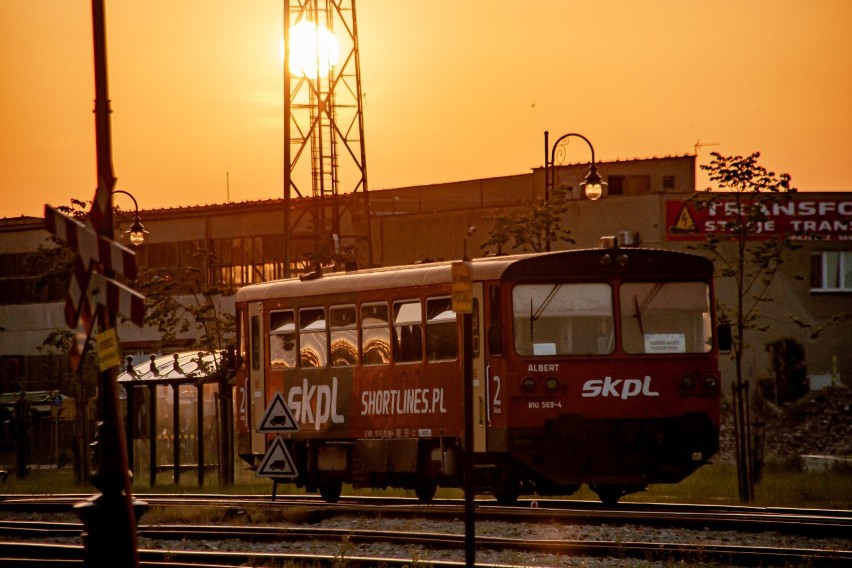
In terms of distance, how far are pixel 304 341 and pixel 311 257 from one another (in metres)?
16.4

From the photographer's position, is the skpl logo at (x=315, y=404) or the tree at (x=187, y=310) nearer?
the skpl logo at (x=315, y=404)

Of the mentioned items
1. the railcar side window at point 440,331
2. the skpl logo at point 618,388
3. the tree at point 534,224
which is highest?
the tree at point 534,224

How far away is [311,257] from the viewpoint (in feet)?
132

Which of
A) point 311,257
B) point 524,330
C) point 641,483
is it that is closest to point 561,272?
point 524,330

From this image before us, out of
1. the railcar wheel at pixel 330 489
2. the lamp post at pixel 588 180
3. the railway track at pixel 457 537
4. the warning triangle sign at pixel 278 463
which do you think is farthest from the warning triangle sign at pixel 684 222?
the warning triangle sign at pixel 278 463

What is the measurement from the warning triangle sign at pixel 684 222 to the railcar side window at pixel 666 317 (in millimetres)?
36688

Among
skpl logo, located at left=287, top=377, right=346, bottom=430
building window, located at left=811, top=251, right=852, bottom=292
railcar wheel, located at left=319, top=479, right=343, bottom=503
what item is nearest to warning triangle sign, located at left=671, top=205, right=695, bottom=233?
building window, located at left=811, top=251, right=852, bottom=292

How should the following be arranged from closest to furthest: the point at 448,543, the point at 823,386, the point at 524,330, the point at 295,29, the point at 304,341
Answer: the point at 448,543 < the point at 524,330 < the point at 304,341 < the point at 295,29 < the point at 823,386

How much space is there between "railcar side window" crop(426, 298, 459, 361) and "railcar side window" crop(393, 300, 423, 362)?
18cm

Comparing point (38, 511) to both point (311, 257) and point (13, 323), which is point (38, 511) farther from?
point (13, 323)

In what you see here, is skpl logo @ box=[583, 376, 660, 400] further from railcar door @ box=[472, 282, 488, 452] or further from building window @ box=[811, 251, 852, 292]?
building window @ box=[811, 251, 852, 292]

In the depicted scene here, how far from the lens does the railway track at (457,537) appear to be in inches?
601

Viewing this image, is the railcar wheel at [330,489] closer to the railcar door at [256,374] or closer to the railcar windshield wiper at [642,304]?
the railcar door at [256,374]

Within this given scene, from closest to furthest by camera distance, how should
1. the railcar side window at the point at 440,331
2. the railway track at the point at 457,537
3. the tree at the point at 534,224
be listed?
the railway track at the point at 457,537, the railcar side window at the point at 440,331, the tree at the point at 534,224
